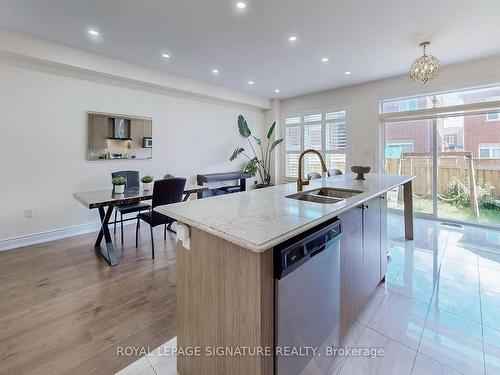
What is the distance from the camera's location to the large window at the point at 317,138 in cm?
592

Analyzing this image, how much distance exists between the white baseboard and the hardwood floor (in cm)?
20

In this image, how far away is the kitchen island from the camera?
3.16 feet

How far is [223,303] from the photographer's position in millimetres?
1088

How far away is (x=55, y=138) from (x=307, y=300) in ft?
13.9

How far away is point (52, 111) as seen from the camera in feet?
11.9

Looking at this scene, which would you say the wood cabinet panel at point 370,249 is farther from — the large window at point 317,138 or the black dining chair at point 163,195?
the large window at point 317,138

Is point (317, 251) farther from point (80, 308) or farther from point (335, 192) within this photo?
point (80, 308)

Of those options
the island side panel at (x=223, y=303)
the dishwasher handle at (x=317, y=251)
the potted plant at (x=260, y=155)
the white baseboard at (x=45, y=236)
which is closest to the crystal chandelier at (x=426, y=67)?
the dishwasher handle at (x=317, y=251)

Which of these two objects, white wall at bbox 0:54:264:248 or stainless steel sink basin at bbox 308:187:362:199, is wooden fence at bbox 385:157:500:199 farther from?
white wall at bbox 0:54:264:248

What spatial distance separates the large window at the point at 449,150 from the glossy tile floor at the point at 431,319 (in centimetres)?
141

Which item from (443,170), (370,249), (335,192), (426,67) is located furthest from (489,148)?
(370,249)

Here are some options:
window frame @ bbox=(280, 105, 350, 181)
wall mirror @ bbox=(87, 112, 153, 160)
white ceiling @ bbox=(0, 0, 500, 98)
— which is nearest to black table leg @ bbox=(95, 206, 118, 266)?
wall mirror @ bbox=(87, 112, 153, 160)

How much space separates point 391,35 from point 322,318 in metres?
3.64

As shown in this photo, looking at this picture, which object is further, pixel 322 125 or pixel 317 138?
pixel 317 138
